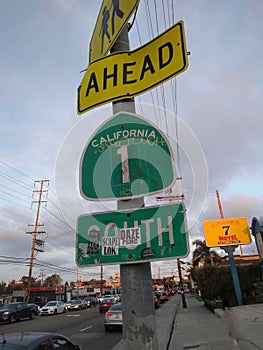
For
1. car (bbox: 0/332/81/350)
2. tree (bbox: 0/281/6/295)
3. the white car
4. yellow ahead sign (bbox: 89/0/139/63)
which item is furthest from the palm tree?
tree (bbox: 0/281/6/295)

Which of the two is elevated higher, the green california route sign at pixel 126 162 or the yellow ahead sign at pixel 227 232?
the yellow ahead sign at pixel 227 232

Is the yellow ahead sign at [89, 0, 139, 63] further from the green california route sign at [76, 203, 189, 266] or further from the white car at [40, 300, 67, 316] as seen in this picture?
the white car at [40, 300, 67, 316]

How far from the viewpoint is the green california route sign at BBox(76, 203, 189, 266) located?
1759 millimetres

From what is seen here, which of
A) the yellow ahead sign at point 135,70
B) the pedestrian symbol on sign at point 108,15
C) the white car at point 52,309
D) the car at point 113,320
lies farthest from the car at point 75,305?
the pedestrian symbol on sign at point 108,15

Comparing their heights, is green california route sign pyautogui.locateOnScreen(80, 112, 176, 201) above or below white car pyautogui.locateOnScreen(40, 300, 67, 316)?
above

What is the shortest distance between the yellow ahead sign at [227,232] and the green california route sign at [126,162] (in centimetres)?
2493

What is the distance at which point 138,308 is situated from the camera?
174 cm

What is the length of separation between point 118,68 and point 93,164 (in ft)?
2.81

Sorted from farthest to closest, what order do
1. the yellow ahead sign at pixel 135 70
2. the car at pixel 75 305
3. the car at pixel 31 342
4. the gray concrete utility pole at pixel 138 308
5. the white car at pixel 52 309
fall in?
→ the car at pixel 75 305
the white car at pixel 52 309
the car at pixel 31 342
the yellow ahead sign at pixel 135 70
the gray concrete utility pole at pixel 138 308

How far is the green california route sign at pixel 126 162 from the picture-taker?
1.96 meters

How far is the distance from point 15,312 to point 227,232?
738 inches

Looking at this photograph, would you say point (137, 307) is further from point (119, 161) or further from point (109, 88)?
point (109, 88)

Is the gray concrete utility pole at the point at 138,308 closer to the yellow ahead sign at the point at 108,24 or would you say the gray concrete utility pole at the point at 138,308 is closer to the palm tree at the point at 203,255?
the yellow ahead sign at the point at 108,24

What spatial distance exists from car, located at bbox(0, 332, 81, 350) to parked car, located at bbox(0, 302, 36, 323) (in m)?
20.1
